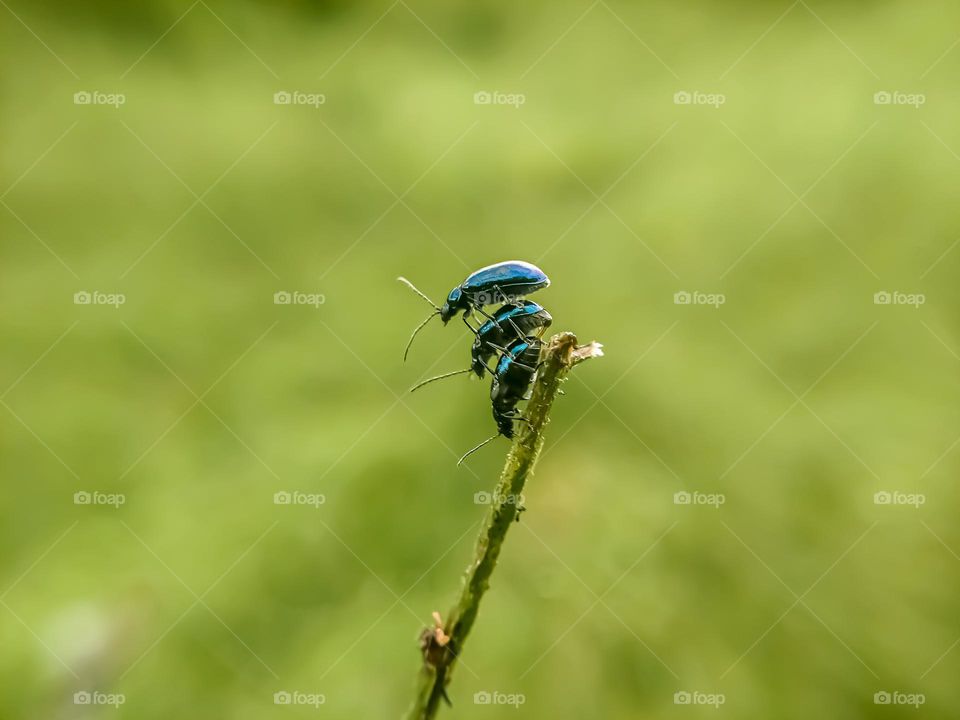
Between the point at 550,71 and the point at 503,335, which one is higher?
the point at 550,71

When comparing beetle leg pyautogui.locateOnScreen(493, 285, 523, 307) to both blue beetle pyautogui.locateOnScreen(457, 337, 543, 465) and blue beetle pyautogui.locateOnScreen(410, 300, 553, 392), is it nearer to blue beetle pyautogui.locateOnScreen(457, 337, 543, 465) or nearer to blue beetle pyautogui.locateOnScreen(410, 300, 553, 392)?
blue beetle pyautogui.locateOnScreen(410, 300, 553, 392)

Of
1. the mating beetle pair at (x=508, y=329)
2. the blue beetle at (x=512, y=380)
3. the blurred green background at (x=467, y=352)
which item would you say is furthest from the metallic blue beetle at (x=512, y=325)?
the blurred green background at (x=467, y=352)

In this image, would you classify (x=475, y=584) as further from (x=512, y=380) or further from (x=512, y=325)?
(x=512, y=325)

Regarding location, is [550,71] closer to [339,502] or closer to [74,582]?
[339,502]

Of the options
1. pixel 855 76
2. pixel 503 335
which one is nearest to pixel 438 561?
pixel 503 335

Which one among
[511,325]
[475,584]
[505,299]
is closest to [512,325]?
[511,325]

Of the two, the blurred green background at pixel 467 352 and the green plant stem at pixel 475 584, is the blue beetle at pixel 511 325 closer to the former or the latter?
the green plant stem at pixel 475 584

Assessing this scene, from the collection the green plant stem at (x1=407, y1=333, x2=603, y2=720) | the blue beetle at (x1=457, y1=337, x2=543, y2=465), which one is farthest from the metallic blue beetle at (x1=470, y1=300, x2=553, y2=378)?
the green plant stem at (x1=407, y1=333, x2=603, y2=720)
